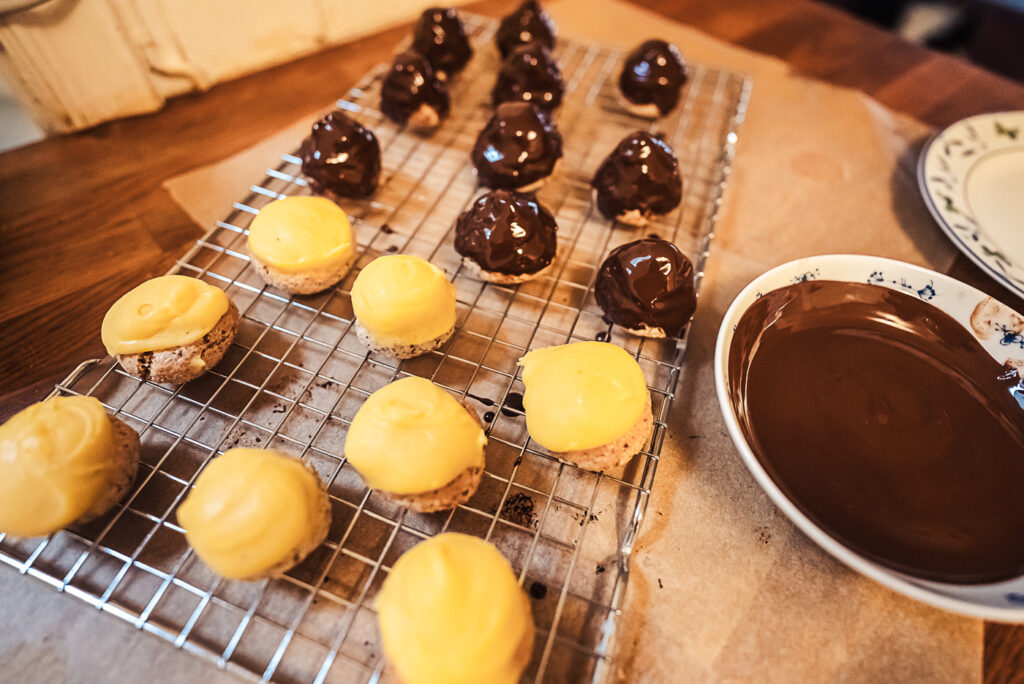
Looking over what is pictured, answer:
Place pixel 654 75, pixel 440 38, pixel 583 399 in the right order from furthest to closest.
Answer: pixel 440 38 → pixel 654 75 → pixel 583 399

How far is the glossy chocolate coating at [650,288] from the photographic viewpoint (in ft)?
4.62

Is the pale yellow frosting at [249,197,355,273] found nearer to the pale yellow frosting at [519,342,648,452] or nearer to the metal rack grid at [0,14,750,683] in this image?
the metal rack grid at [0,14,750,683]

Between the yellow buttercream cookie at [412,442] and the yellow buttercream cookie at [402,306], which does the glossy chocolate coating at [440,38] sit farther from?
the yellow buttercream cookie at [412,442]

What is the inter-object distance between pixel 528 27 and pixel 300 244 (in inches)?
51.9

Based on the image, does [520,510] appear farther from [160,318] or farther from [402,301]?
[160,318]

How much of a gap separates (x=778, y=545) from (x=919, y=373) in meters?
0.54

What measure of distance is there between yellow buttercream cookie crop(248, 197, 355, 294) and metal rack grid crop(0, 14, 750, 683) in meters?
0.07

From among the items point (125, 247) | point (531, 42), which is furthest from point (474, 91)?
point (125, 247)

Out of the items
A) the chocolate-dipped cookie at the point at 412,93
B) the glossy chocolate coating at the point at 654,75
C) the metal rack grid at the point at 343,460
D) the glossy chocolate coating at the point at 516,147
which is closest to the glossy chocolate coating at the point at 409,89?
the chocolate-dipped cookie at the point at 412,93

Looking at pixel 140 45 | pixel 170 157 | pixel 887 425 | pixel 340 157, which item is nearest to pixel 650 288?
pixel 887 425

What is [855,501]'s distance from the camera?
116 centimetres

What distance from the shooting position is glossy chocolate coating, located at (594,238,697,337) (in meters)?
1.41

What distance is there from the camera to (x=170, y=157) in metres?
1.91

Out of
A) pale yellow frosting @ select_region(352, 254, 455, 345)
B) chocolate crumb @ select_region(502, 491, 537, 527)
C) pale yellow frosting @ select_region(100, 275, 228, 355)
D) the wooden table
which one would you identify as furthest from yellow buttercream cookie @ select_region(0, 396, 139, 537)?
chocolate crumb @ select_region(502, 491, 537, 527)
